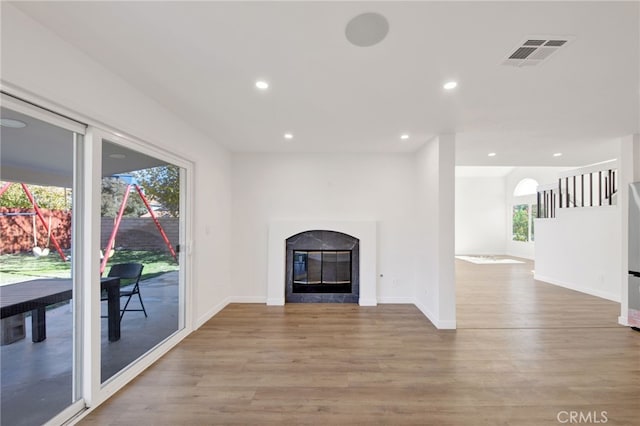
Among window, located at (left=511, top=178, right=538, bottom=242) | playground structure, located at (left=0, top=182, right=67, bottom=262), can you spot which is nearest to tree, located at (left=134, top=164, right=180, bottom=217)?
playground structure, located at (left=0, top=182, right=67, bottom=262)

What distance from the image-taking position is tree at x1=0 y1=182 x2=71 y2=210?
62.0 inches

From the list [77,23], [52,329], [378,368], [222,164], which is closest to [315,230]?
[222,164]

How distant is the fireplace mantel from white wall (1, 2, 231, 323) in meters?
0.73

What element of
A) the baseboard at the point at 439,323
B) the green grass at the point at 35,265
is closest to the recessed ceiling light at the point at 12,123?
the green grass at the point at 35,265

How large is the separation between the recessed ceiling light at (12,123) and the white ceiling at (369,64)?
60 centimetres

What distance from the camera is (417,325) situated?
11.7 ft

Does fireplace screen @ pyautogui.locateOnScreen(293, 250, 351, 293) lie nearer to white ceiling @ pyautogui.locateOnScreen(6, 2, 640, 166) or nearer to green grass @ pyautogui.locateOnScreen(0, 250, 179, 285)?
white ceiling @ pyautogui.locateOnScreen(6, 2, 640, 166)

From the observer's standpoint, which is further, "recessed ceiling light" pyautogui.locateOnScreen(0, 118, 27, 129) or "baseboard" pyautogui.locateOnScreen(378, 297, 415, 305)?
A: "baseboard" pyautogui.locateOnScreen(378, 297, 415, 305)

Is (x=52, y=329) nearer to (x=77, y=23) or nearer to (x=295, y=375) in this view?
(x=295, y=375)

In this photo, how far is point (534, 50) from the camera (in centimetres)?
179

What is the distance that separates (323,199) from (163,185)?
2.41 metres

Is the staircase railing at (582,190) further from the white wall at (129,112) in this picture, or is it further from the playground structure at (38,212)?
the playground structure at (38,212)

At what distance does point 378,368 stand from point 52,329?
8.41 feet

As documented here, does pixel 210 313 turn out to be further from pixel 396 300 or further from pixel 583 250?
pixel 583 250
